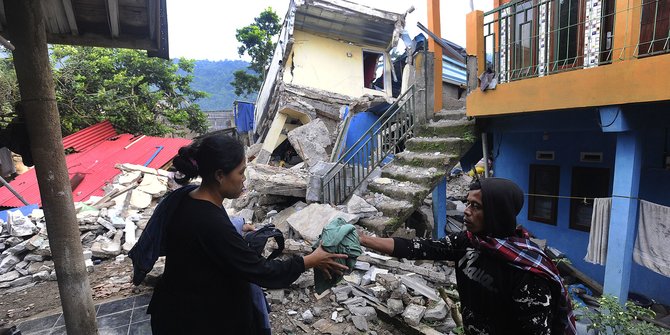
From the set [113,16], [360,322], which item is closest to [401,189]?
[360,322]

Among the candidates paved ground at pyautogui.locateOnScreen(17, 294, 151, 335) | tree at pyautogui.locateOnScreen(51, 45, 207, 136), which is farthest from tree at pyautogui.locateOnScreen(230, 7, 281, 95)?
paved ground at pyautogui.locateOnScreen(17, 294, 151, 335)

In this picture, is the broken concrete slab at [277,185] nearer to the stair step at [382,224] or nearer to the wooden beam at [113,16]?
the stair step at [382,224]

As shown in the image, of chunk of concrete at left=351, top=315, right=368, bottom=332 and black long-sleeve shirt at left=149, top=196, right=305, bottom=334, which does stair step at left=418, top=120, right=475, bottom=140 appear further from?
black long-sleeve shirt at left=149, top=196, right=305, bottom=334

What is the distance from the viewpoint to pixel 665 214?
13.8ft

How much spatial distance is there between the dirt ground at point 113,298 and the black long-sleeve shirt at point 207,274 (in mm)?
2227

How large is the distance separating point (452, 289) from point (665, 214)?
276 centimetres

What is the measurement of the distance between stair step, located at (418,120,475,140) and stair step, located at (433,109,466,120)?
176 mm

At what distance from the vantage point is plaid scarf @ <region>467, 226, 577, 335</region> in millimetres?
1446

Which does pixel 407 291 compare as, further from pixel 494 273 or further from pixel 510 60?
pixel 510 60

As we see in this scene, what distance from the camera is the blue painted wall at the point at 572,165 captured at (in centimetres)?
499

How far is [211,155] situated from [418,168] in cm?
496

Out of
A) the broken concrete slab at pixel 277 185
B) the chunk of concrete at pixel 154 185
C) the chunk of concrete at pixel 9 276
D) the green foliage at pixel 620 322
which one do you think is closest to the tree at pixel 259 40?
the chunk of concrete at pixel 154 185

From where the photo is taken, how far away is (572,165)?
5949 mm

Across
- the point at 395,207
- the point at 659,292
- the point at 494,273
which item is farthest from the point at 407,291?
the point at 659,292
